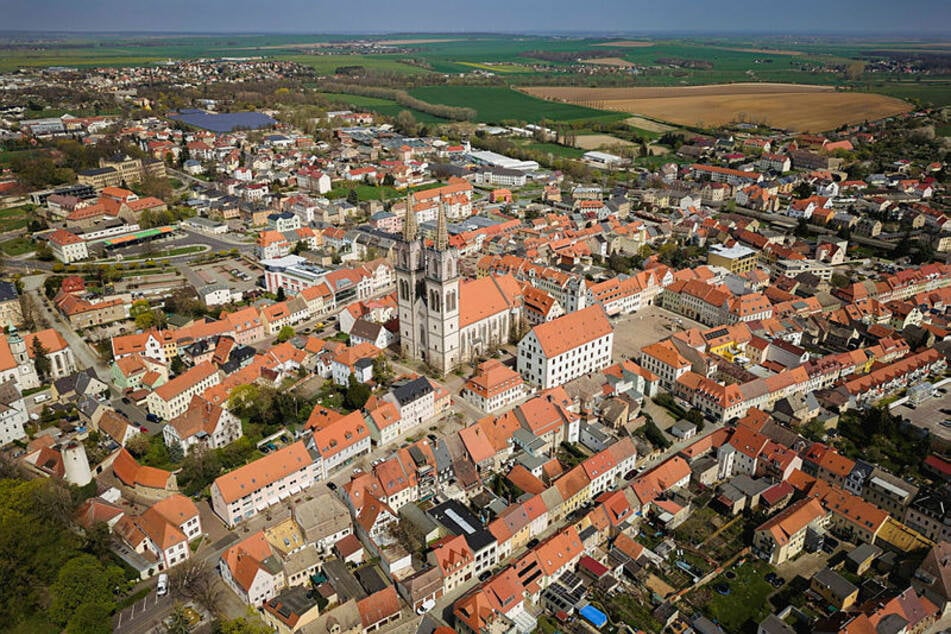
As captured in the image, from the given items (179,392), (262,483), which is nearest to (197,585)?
(262,483)

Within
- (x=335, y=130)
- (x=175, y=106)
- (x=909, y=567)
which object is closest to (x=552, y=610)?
(x=909, y=567)

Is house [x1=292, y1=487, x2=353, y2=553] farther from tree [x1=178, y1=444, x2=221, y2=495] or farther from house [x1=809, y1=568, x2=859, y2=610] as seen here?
house [x1=809, y1=568, x2=859, y2=610]

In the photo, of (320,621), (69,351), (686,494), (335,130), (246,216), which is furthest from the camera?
(335,130)

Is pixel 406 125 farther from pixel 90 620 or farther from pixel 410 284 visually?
pixel 90 620

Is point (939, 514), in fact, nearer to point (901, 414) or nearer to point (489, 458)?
point (901, 414)

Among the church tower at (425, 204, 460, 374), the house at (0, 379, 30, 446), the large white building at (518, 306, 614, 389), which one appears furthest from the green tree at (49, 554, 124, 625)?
the large white building at (518, 306, 614, 389)

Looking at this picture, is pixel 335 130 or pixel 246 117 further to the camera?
pixel 246 117

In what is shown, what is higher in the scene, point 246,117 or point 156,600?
point 246,117
